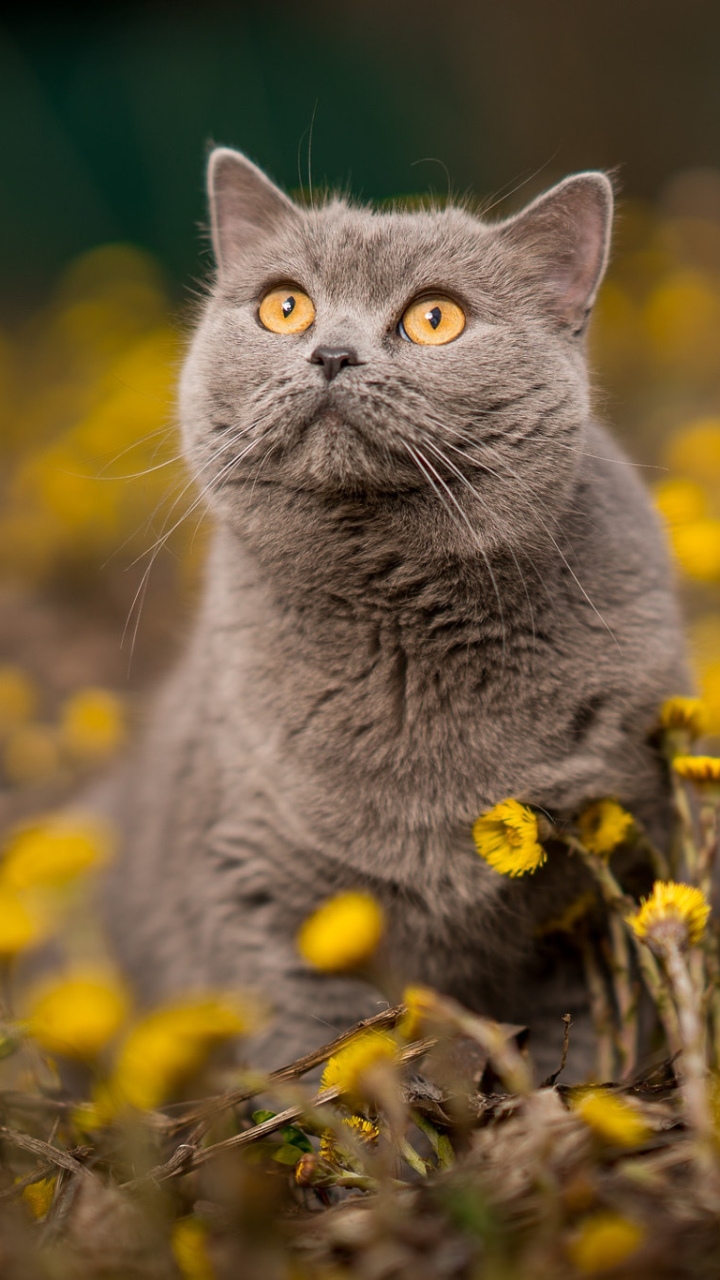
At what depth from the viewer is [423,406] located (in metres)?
1.10

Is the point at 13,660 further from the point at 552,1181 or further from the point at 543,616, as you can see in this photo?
the point at 552,1181

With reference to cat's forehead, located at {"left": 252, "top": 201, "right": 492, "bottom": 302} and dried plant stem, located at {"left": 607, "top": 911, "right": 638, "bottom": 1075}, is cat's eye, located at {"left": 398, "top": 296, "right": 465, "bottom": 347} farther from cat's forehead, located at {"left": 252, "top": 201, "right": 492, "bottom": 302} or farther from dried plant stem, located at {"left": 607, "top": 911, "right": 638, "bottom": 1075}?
dried plant stem, located at {"left": 607, "top": 911, "right": 638, "bottom": 1075}

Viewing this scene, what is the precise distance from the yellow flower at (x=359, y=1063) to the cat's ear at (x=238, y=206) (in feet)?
3.32

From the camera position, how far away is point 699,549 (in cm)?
142

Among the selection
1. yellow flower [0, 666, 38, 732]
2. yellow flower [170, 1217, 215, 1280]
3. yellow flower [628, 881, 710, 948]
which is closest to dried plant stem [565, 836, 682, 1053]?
yellow flower [628, 881, 710, 948]

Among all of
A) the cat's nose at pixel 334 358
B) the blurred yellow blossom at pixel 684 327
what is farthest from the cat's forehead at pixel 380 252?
the blurred yellow blossom at pixel 684 327

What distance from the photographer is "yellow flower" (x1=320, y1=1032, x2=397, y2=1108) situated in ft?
2.78

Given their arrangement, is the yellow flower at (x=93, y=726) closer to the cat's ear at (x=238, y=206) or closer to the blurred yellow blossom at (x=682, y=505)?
the cat's ear at (x=238, y=206)

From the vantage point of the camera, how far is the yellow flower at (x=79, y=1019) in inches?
34.0

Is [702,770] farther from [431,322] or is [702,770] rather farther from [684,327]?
[684,327]

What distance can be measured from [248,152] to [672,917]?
2797mm

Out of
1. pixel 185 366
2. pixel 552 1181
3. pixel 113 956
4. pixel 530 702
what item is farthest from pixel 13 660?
pixel 552 1181

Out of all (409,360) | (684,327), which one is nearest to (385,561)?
(409,360)

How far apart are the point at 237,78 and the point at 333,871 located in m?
2.72
